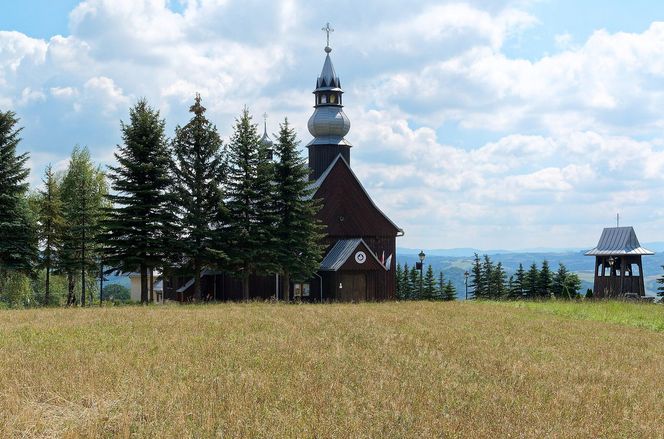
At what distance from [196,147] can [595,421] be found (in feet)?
103

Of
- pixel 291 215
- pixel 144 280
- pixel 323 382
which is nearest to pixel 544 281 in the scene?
pixel 291 215

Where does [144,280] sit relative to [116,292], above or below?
above

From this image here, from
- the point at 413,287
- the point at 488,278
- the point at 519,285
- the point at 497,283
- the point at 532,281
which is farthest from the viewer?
the point at 413,287

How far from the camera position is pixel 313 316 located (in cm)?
2103

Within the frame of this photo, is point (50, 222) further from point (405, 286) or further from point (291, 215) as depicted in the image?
point (405, 286)

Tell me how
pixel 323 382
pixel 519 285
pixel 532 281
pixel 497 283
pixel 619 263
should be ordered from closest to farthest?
pixel 323 382
pixel 619 263
pixel 532 281
pixel 519 285
pixel 497 283

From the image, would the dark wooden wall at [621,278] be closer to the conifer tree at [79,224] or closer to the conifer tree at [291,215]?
the conifer tree at [291,215]

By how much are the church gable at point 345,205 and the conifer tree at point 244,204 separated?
11.2 metres

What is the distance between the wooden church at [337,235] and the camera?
151 ft

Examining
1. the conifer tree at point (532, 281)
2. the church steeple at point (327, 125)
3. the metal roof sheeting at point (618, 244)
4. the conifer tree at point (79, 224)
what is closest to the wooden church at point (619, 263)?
the metal roof sheeting at point (618, 244)

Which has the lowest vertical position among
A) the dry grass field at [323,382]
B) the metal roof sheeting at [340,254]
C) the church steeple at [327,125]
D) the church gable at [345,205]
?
the dry grass field at [323,382]

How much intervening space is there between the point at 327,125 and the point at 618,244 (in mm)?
24534

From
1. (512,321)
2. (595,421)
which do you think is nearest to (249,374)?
(595,421)

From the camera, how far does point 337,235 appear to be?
4838 cm
